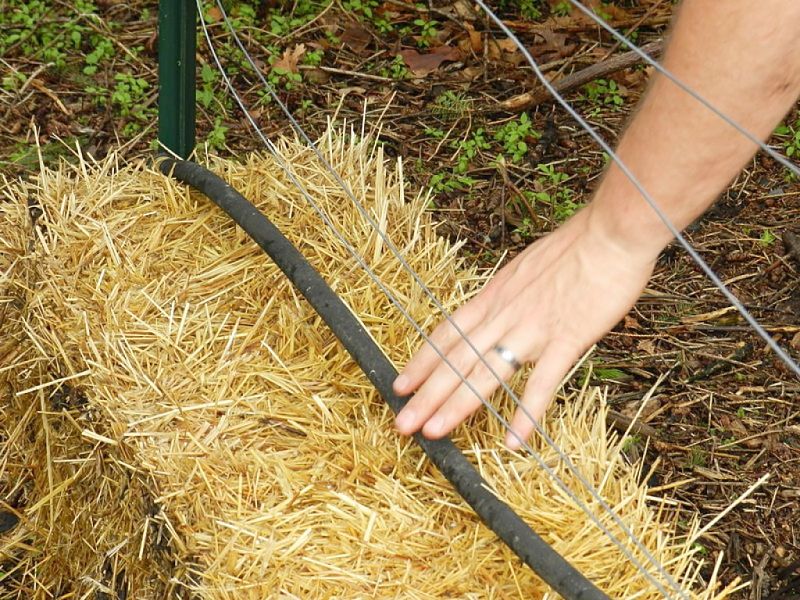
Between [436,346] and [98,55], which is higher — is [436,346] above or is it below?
above

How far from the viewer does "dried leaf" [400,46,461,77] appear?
3822 millimetres

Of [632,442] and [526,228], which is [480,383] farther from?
[526,228]

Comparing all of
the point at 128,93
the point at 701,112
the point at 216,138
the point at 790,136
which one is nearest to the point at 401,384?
the point at 701,112

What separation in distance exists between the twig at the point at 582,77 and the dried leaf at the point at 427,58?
348 mm

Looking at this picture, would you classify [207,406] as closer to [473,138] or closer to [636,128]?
[636,128]

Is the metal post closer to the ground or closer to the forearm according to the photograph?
the ground

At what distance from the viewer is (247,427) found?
1650 millimetres

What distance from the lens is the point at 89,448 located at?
1841 mm

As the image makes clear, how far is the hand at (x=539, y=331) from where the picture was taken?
153 centimetres

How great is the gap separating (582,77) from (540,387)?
2.25 m

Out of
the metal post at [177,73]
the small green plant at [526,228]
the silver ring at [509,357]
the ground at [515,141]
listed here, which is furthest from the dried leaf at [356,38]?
the silver ring at [509,357]

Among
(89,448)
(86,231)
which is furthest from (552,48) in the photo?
(89,448)

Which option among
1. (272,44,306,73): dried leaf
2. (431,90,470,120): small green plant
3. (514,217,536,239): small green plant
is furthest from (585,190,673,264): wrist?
(272,44,306,73): dried leaf

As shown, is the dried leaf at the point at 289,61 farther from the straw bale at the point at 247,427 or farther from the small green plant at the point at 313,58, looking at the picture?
the straw bale at the point at 247,427
